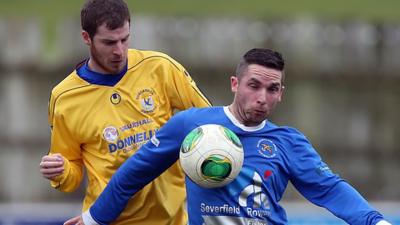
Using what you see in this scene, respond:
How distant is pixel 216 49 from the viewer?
14984mm

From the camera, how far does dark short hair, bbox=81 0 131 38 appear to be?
6.52m

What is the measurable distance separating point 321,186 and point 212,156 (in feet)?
2.20

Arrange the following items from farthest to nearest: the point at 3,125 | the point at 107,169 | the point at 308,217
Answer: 1. the point at 3,125
2. the point at 308,217
3. the point at 107,169

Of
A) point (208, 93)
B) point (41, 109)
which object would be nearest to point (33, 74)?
point (41, 109)

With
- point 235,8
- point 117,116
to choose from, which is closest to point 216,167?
point 117,116

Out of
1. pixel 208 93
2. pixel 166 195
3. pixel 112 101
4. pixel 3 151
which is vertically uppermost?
pixel 112 101

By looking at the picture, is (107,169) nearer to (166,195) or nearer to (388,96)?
(166,195)

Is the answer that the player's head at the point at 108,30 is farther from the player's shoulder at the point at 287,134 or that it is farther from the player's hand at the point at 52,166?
the player's shoulder at the point at 287,134

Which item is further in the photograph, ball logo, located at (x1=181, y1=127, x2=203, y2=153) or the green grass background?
the green grass background

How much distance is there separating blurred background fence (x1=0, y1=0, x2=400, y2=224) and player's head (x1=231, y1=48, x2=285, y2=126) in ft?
28.0

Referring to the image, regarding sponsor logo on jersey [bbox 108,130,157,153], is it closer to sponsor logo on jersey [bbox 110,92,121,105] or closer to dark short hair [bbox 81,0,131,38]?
sponsor logo on jersey [bbox 110,92,121,105]

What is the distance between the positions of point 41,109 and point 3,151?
2.58 feet

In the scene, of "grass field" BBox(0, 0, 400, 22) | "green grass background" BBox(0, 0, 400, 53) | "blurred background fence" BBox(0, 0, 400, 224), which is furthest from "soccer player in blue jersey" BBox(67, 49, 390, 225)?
"grass field" BBox(0, 0, 400, 22)

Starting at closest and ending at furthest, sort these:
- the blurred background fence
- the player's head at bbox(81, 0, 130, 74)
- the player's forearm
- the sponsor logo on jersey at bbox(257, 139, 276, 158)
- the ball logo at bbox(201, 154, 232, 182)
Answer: the ball logo at bbox(201, 154, 232, 182), the sponsor logo on jersey at bbox(257, 139, 276, 158), the player's head at bbox(81, 0, 130, 74), the player's forearm, the blurred background fence
